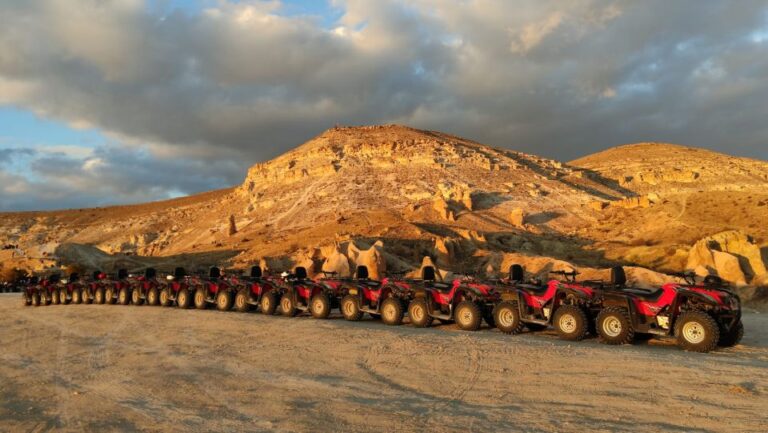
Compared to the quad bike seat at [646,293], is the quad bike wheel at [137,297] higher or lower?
lower

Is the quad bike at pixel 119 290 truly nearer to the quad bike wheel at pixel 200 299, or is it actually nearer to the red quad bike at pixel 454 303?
the quad bike wheel at pixel 200 299

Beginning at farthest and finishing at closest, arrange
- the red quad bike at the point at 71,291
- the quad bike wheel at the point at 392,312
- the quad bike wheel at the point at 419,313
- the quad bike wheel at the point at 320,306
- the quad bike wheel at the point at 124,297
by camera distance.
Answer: the red quad bike at the point at 71,291 → the quad bike wheel at the point at 124,297 → the quad bike wheel at the point at 320,306 → the quad bike wheel at the point at 392,312 → the quad bike wheel at the point at 419,313

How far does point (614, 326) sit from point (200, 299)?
13645 millimetres

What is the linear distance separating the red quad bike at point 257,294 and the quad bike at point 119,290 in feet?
20.0

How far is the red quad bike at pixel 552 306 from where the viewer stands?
35.4 feet

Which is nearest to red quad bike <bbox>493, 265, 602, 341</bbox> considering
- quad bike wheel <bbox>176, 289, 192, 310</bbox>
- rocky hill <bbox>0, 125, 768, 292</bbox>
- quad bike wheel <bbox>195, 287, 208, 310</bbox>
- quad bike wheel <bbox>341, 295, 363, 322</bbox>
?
quad bike wheel <bbox>341, 295, 363, 322</bbox>

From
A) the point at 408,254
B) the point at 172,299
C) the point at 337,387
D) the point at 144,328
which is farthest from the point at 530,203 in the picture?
the point at 337,387

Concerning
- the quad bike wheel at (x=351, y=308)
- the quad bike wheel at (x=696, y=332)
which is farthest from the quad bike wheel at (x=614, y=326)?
the quad bike wheel at (x=351, y=308)

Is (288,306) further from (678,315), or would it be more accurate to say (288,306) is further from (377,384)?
(678,315)

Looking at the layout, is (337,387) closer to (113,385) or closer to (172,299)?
(113,385)

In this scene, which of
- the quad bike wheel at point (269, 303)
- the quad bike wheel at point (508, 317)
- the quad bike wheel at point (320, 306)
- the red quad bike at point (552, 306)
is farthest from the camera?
the quad bike wheel at point (269, 303)

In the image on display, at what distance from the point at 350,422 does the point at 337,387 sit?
1.61 metres

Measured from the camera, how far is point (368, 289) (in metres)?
14.7

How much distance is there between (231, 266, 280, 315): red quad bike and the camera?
16.6m
